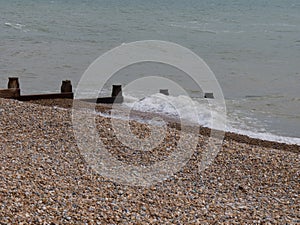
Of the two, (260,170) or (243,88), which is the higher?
(243,88)

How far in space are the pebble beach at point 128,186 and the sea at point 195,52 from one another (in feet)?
11.5

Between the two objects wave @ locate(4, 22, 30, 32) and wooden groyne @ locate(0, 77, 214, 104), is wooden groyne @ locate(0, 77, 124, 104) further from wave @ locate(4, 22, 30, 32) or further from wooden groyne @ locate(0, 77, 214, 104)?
wave @ locate(4, 22, 30, 32)

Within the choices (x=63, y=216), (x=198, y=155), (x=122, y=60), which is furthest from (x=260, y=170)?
(x=122, y=60)

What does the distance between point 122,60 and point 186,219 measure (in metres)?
16.1

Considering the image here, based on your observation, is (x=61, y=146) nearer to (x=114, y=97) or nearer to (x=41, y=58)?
(x=114, y=97)

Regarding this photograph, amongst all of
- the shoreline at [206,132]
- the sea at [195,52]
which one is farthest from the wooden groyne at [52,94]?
the sea at [195,52]

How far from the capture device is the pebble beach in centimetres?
522

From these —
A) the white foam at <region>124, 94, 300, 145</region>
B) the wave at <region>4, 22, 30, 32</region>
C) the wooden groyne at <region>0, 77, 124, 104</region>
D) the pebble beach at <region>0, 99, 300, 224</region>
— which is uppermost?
the wave at <region>4, 22, 30, 32</region>

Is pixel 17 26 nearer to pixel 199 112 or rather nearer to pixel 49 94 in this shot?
pixel 49 94

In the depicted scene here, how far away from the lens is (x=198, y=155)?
752cm

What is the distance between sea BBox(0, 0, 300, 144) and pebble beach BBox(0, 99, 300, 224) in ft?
11.5

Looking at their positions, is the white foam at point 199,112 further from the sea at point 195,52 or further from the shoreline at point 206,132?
the shoreline at point 206,132

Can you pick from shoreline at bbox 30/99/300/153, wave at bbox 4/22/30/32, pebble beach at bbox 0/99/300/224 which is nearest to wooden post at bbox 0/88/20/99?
shoreline at bbox 30/99/300/153

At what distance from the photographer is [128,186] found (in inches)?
240
